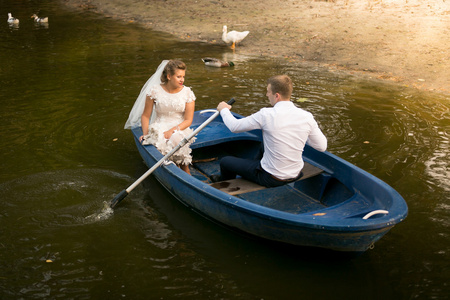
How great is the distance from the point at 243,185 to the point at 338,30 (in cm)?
945

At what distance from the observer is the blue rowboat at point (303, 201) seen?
4.24 metres

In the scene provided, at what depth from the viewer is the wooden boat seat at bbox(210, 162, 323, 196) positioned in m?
5.15

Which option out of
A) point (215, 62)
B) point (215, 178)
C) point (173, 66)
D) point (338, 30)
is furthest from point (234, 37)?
point (215, 178)

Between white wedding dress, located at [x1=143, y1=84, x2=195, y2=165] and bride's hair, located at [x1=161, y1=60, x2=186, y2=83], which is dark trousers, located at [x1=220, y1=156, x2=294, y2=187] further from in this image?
bride's hair, located at [x1=161, y1=60, x2=186, y2=83]

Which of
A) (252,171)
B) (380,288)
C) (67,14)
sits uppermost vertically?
(67,14)

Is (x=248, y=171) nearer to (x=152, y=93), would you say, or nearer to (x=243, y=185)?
(x=243, y=185)

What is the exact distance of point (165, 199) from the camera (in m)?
5.94

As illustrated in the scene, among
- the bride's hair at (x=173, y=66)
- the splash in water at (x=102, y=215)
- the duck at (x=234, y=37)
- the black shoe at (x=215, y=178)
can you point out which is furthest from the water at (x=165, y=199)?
the duck at (x=234, y=37)

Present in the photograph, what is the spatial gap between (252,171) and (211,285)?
1325 millimetres

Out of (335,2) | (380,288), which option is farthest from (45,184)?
(335,2)

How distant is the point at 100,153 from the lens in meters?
7.21

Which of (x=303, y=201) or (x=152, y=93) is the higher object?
(x=152, y=93)

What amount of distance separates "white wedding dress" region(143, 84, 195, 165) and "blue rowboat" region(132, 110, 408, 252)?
179 mm

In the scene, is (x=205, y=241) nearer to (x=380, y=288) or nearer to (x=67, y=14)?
(x=380, y=288)
